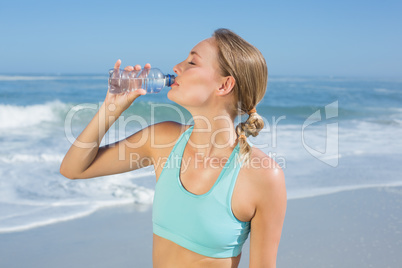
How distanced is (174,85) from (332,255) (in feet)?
8.82

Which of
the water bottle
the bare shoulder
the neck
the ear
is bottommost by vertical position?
the bare shoulder

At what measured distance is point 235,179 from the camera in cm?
195

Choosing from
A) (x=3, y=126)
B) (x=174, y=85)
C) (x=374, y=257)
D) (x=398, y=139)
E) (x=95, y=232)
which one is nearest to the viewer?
(x=174, y=85)

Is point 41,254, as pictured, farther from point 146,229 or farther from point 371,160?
point 371,160

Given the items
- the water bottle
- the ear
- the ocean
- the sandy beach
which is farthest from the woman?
the ocean

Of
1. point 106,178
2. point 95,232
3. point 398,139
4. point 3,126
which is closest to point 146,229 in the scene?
point 95,232

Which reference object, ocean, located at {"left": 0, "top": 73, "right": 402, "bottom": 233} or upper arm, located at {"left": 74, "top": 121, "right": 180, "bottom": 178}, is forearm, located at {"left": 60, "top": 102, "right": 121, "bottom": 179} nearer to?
upper arm, located at {"left": 74, "top": 121, "right": 180, "bottom": 178}

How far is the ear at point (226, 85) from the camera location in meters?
2.03

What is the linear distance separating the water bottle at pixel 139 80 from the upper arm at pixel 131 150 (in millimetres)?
222

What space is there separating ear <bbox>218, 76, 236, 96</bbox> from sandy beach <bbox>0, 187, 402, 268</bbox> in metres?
2.28

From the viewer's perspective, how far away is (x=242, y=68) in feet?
6.60

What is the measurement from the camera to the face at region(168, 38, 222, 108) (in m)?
2.01

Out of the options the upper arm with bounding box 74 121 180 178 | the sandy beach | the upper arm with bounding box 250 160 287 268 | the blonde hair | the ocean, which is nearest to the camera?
the upper arm with bounding box 250 160 287 268

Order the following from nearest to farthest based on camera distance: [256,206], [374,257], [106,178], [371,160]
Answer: [256,206]
[374,257]
[106,178]
[371,160]
